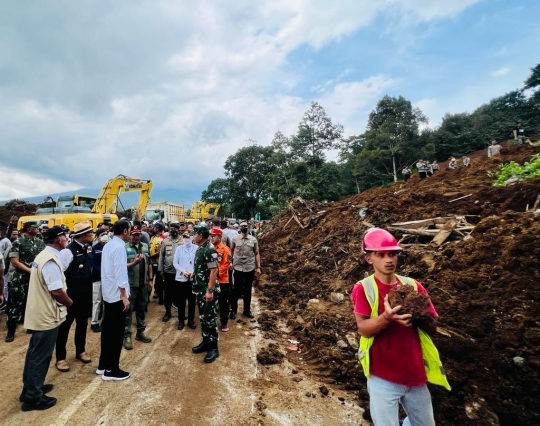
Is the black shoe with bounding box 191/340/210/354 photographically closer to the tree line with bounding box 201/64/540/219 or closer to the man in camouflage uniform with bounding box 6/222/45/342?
the man in camouflage uniform with bounding box 6/222/45/342

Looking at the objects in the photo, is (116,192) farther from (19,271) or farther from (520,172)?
(520,172)

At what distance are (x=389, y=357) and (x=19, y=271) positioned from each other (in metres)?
6.02

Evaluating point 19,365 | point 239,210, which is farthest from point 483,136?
point 19,365

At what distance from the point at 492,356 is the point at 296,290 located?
4.93 metres

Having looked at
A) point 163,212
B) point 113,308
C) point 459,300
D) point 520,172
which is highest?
point 163,212

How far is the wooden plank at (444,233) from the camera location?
640 cm

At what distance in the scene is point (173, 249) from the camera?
6188 millimetres

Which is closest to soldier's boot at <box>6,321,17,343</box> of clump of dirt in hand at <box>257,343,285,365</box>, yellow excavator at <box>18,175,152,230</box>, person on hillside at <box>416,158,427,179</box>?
clump of dirt in hand at <box>257,343,285,365</box>

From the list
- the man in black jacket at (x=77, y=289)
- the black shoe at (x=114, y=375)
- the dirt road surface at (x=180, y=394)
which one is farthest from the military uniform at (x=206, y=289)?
the man in black jacket at (x=77, y=289)

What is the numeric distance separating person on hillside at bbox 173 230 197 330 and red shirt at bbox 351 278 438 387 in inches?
168

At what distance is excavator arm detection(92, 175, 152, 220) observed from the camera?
14.3 meters

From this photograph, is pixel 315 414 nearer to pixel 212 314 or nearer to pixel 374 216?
pixel 212 314

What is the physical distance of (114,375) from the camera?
361cm

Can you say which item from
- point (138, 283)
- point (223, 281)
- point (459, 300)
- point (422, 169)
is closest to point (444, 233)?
point (459, 300)
